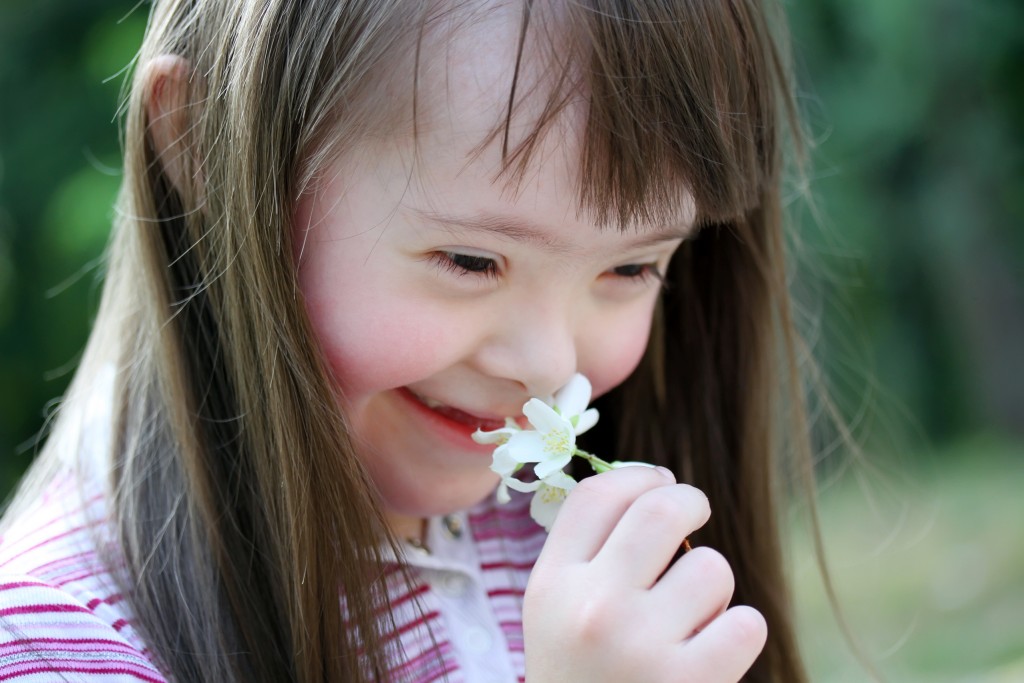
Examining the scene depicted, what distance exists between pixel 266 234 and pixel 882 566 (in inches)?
123

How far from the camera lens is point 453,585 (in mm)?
1532

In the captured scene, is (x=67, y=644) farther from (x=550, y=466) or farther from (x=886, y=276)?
(x=886, y=276)

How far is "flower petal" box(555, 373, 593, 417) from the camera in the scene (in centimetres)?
128

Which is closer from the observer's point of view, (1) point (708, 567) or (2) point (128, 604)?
(1) point (708, 567)

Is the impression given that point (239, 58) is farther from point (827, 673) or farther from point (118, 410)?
point (827, 673)

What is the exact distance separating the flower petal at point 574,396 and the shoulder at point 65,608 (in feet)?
1.79

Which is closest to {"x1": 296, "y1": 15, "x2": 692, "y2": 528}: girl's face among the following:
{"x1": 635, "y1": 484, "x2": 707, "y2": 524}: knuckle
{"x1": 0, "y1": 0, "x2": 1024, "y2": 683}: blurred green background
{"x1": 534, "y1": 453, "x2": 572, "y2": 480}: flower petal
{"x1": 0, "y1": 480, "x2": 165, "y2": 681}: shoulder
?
{"x1": 534, "y1": 453, "x2": 572, "y2": 480}: flower petal

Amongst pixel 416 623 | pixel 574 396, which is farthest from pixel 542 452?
pixel 416 623

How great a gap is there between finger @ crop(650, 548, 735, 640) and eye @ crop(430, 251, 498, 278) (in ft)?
1.24

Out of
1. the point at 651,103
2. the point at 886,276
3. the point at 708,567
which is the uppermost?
the point at 886,276

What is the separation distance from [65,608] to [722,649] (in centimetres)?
70

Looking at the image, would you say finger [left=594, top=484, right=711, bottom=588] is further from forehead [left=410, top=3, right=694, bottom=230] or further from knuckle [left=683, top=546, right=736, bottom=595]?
forehead [left=410, top=3, right=694, bottom=230]

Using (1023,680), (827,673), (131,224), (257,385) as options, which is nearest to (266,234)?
(257,385)

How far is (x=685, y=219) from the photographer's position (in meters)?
1.26
